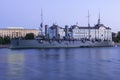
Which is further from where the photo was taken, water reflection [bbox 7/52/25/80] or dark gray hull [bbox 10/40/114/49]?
dark gray hull [bbox 10/40/114/49]

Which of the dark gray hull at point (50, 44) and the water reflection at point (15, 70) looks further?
the dark gray hull at point (50, 44)

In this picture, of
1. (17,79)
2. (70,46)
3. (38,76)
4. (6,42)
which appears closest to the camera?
(17,79)

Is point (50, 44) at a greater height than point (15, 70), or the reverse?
point (50, 44)

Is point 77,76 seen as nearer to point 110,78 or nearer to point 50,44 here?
point 110,78

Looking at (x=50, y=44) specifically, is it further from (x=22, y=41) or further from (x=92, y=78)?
(x=92, y=78)

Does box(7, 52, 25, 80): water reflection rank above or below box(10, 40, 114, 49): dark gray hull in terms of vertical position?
below

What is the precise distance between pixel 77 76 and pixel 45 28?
118m

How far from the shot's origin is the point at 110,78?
29.9 m

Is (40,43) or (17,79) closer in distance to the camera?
(17,79)

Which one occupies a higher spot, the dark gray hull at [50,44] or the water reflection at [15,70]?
the dark gray hull at [50,44]

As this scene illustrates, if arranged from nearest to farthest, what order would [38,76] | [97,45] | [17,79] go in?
1. [17,79]
2. [38,76]
3. [97,45]

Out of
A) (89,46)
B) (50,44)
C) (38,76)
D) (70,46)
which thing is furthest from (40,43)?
(38,76)

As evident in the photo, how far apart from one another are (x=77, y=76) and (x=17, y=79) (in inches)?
219

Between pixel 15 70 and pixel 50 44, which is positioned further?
pixel 50 44
